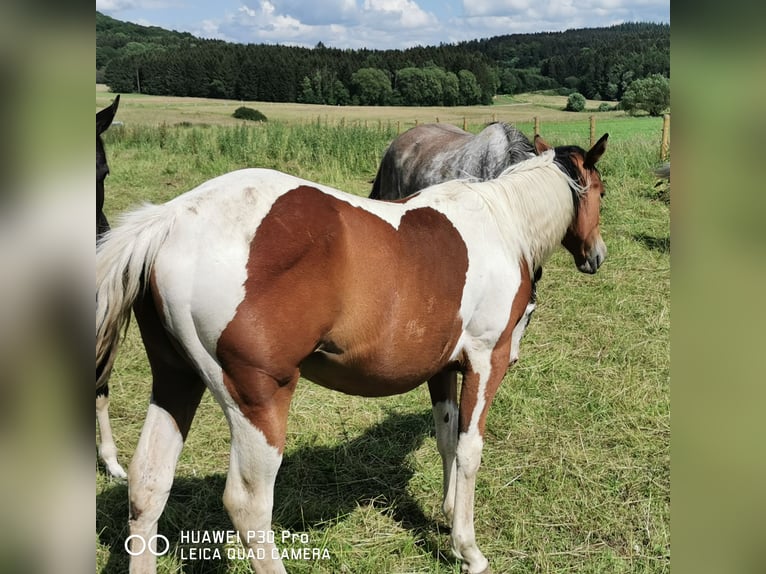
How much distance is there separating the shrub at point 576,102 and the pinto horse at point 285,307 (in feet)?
132

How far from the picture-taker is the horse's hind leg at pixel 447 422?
117 inches

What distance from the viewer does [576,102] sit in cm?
3916

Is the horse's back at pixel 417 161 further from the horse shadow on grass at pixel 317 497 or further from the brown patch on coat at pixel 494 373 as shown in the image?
the brown patch on coat at pixel 494 373

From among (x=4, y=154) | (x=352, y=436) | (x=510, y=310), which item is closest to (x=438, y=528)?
(x=352, y=436)

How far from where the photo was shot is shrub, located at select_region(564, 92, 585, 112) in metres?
38.8

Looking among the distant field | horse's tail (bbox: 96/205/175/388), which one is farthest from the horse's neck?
the distant field

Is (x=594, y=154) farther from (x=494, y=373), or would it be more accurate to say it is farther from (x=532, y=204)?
(x=494, y=373)

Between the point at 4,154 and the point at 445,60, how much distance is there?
4586cm

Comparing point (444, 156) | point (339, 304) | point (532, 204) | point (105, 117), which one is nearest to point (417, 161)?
point (444, 156)

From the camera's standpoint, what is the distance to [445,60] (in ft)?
141

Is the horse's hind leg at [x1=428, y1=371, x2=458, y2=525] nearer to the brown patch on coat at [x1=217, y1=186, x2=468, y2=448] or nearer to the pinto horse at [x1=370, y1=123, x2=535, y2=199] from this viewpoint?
the brown patch on coat at [x1=217, y1=186, x2=468, y2=448]

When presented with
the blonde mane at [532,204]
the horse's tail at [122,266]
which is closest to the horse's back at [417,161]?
the blonde mane at [532,204]

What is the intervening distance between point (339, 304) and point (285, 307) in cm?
23

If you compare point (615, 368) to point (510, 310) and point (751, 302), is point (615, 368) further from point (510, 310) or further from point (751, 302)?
point (751, 302)
